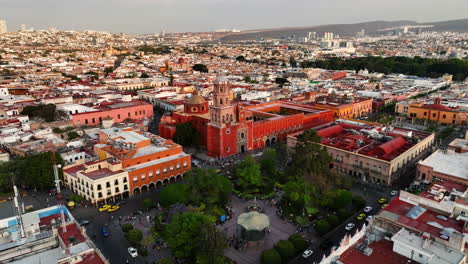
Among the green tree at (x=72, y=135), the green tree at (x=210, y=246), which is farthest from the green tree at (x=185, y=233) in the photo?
the green tree at (x=72, y=135)

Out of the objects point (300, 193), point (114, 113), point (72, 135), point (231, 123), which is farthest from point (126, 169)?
point (114, 113)

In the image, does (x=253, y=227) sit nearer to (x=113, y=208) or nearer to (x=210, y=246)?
(x=210, y=246)

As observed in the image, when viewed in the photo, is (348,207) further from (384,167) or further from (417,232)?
(417,232)

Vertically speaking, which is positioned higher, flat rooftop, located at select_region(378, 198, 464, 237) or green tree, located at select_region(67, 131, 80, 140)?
flat rooftop, located at select_region(378, 198, 464, 237)

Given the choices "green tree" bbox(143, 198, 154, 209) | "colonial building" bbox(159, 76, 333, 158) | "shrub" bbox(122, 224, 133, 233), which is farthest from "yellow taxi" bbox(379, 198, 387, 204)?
"shrub" bbox(122, 224, 133, 233)

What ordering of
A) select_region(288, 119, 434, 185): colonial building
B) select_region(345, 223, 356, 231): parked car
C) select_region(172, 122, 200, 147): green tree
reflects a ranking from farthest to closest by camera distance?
select_region(172, 122, 200, 147): green tree < select_region(288, 119, 434, 185): colonial building < select_region(345, 223, 356, 231): parked car

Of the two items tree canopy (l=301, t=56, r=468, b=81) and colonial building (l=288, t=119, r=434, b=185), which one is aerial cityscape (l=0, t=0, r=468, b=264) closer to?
colonial building (l=288, t=119, r=434, b=185)
